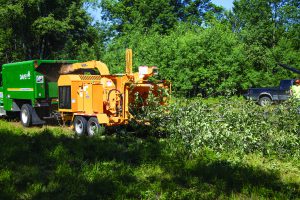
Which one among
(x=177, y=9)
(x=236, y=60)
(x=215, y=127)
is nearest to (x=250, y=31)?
(x=236, y=60)

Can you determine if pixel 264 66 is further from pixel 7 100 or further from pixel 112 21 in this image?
pixel 112 21

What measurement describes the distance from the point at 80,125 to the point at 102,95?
1470mm

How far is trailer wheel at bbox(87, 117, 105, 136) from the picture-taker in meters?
10.3

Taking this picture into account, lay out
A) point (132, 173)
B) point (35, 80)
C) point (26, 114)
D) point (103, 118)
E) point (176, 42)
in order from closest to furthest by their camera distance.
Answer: point (132, 173), point (103, 118), point (35, 80), point (26, 114), point (176, 42)

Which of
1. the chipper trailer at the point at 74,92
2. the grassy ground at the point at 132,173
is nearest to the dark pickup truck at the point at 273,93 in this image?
the chipper trailer at the point at 74,92

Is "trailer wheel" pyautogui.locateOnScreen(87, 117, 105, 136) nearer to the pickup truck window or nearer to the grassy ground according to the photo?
the grassy ground

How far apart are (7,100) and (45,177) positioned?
396 inches

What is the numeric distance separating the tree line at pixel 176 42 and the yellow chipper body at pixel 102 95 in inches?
188

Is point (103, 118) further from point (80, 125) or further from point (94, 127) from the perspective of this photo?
point (80, 125)

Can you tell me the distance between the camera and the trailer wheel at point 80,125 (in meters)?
11.1

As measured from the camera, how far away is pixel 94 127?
10.8 meters

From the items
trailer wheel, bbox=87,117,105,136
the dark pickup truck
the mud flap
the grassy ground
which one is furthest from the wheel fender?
the dark pickup truck

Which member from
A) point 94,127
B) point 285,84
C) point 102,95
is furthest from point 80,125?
point 285,84

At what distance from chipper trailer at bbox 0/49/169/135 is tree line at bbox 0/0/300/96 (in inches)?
200
